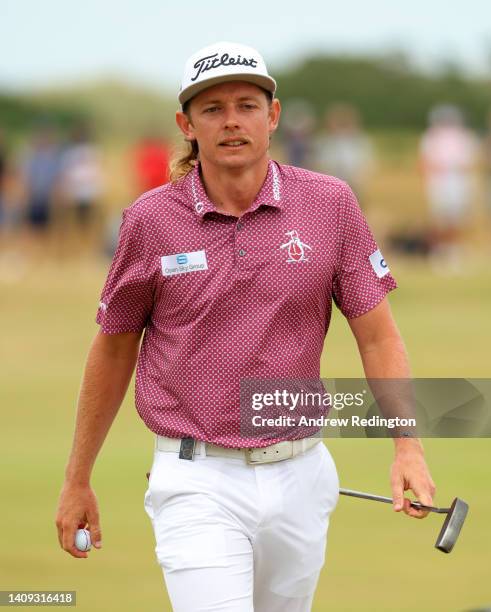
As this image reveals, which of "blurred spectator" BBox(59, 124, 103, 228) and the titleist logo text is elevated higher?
"blurred spectator" BBox(59, 124, 103, 228)

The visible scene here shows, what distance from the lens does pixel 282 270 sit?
15.1 feet

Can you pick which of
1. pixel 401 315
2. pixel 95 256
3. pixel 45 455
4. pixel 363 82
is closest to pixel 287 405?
pixel 45 455

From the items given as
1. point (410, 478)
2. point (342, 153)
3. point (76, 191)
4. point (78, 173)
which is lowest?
point (410, 478)

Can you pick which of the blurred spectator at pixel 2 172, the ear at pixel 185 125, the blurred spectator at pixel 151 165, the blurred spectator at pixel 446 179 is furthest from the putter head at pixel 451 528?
the blurred spectator at pixel 2 172

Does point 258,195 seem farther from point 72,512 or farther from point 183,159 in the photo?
point 72,512

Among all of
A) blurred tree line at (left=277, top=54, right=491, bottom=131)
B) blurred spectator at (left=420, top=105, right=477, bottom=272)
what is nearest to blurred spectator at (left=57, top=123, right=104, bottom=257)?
blurred spectator at (left=420, top=105, right=477, bottom=272)

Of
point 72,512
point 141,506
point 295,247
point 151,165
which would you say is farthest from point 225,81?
point 151,165

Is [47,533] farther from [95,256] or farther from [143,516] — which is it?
[95,256]

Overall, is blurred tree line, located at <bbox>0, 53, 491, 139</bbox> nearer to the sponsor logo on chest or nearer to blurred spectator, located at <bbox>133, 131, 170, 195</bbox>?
blurred spectator, located at <bbox>133, 131, 170, 195</bbox>

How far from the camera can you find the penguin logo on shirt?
15.2ft

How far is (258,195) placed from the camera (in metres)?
4.70

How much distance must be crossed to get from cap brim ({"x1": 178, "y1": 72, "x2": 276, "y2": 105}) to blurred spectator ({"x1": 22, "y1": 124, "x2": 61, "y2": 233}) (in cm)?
1974
